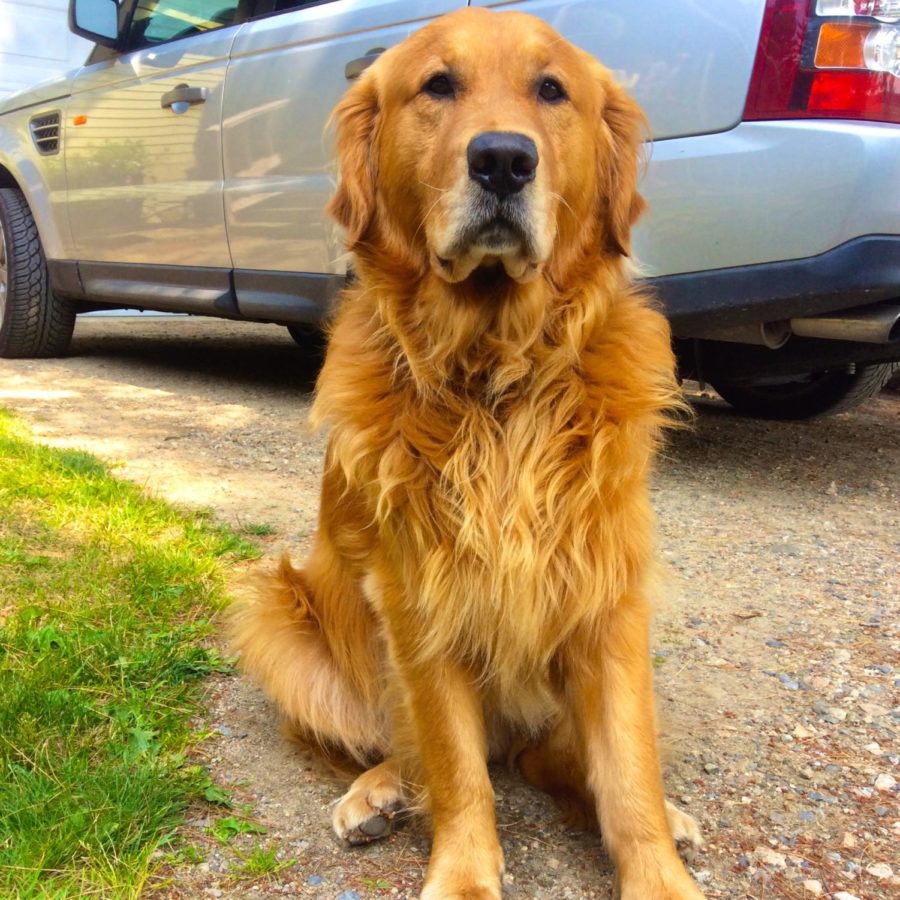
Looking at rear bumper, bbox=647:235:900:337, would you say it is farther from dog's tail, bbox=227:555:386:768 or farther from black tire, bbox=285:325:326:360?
black tire, bbox=285:325:326:360

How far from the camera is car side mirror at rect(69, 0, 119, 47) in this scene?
529 centimetres

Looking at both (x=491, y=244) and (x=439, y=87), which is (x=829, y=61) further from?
(x=491, y=244)

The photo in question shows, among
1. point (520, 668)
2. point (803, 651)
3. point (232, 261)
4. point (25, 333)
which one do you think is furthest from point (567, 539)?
point (25, 333)

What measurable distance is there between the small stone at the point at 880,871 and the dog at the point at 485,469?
13.6 inches

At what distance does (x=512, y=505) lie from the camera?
179 centimetres

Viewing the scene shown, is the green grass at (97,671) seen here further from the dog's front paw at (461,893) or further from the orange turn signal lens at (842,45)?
the orange turn signal lens at (842,45)

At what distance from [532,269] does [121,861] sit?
4.50ft

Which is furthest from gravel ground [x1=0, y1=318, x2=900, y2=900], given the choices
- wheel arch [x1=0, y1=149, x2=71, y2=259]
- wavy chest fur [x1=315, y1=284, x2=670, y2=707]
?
wheel arch [x1=0, y1=149, x2=71, y2=259]

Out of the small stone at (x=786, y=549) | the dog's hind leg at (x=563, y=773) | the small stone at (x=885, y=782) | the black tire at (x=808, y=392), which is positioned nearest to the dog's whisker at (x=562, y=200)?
the dog's hind leg at (x=563, y=773)

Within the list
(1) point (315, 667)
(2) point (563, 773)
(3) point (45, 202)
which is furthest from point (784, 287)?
(3) point (45, 202)

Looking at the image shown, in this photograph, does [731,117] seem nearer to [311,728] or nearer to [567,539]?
[567,539]

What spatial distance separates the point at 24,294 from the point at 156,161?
5.60 feet

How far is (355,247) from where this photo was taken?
212 centimetres

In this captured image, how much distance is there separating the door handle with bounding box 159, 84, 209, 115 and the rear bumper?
9.39 ft
